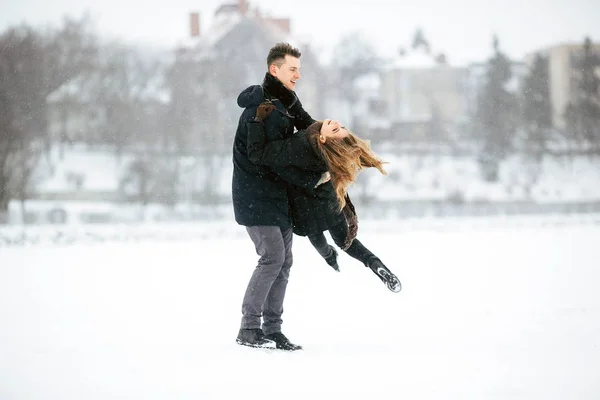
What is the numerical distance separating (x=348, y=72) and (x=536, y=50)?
45.3 feet

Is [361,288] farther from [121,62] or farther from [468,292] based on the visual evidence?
[121,62]

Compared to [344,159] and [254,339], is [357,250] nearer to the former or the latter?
[344,159]

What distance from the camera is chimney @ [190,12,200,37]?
5961 centimetres

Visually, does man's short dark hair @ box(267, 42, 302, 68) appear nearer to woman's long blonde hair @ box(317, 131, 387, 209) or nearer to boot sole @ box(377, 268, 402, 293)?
woman's long blonde hair @ box(317, 131, 387, 209)

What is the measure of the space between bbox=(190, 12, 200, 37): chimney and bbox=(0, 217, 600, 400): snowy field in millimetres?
49885

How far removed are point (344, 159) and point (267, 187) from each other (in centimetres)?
47

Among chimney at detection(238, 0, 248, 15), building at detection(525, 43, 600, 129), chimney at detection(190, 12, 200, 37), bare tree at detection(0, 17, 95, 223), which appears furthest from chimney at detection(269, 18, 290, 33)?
bare tree at detection(0, 17, 95, 223)

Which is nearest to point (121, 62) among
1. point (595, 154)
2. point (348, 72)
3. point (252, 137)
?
point (348, 72)

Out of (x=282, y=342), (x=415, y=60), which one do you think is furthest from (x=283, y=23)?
(x=282, y=342)

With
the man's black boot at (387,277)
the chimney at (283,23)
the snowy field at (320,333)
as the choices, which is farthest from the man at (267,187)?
the chimney at (283,23)

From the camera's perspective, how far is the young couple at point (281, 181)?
5.07 m

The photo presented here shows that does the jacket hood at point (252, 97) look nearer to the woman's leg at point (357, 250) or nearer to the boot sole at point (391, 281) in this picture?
the woman's leg at point (357, 250)

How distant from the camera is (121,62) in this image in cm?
4819

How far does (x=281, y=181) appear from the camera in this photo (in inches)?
208
